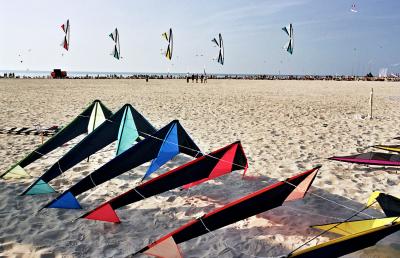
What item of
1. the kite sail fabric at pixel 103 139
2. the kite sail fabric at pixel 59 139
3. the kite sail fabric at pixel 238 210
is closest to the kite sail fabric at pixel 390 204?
the kite sail fabric at pixel 238 210

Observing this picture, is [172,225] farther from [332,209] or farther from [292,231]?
[332,209]

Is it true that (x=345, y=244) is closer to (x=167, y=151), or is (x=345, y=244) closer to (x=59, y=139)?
(x=167, y=151)

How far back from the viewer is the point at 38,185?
5.39 metres

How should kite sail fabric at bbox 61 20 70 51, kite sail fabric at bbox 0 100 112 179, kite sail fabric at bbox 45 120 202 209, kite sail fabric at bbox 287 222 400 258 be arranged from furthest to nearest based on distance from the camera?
kite sail fabric at bbox 61 20 70 51
kite sail fabric at bbox 0 100 112 179
kite sail fabric at bbox 45 120 202 209
kite sail fabric at bbox 287 222 400 258

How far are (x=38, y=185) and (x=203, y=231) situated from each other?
3.40 metres

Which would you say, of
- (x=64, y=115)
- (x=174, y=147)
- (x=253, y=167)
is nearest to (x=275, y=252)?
(x=174, y=147)

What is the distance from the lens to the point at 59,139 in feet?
20.9

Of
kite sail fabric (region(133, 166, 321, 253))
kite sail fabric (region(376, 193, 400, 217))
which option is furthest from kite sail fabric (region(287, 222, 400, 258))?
kite sail fabric (region(133, 166, 321, 253))

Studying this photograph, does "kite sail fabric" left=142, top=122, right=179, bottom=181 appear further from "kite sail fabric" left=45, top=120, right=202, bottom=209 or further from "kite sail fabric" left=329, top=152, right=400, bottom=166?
"kite sail fabric" left=329, top=152, right=400, bottom=166

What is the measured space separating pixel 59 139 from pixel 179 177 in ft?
10.7

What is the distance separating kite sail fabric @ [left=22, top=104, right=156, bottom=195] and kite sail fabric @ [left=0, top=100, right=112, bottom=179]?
832 mm

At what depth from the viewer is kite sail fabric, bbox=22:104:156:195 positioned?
5371 millimetres

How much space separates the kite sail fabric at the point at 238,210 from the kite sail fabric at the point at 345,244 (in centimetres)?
65

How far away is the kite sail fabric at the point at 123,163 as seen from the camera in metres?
4.66
